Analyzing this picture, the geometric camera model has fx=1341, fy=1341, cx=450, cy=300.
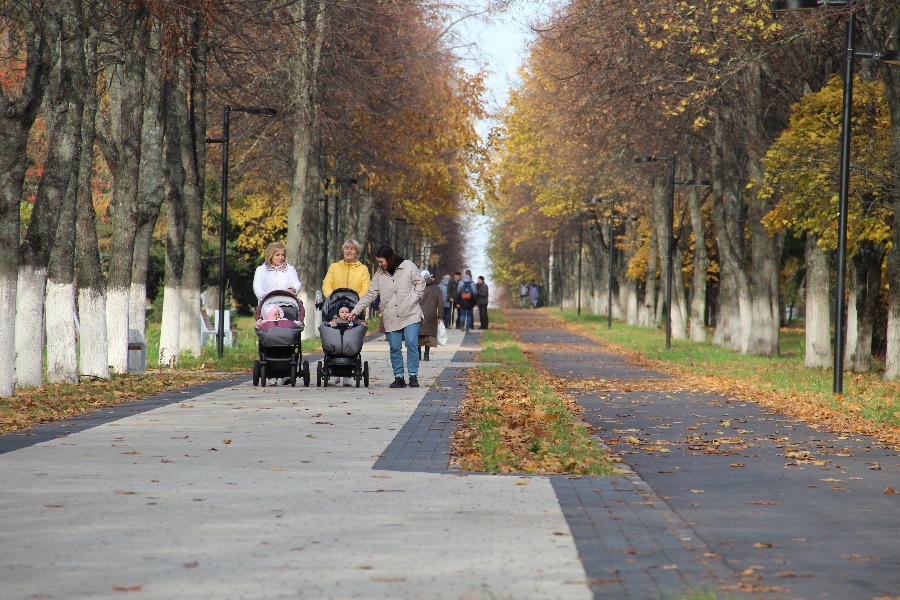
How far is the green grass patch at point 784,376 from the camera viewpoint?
17.1 m

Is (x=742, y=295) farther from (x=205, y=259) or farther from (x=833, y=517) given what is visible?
(x=205, y=259)

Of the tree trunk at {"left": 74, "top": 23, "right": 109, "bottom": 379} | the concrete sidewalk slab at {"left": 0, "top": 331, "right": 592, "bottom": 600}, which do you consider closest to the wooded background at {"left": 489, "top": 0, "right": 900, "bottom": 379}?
the tree trunk at {"left": 74, "top": 23, "right": 109, "bottom": 379}

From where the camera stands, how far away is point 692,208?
3981cm

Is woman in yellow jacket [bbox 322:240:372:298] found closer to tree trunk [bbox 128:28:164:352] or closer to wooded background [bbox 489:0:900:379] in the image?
tree trunk [bbox 128:28:164:352]

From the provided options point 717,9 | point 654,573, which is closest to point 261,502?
point 654,573

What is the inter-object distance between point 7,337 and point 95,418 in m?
2.85

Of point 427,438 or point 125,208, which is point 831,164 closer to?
point 125,208

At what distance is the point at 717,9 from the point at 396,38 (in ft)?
43.5

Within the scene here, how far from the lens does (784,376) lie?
2338cm

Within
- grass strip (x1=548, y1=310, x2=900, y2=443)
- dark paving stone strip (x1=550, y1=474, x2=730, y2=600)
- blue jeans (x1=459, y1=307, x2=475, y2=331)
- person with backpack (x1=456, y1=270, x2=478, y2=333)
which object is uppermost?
person with backpack (x1=456, y1=270, x2=478, y2=333)

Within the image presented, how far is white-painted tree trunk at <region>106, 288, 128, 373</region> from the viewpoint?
68.5 ft

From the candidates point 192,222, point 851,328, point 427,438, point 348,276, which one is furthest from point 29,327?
point 851,328

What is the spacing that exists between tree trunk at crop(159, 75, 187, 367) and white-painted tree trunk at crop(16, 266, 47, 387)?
6539 mm

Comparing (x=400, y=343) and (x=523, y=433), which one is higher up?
(x=400, y=343)
